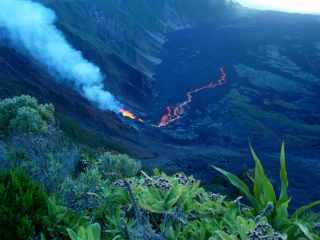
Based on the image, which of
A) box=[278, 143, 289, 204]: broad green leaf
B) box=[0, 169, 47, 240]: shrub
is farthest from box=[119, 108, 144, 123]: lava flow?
box=[278, 143, 289, 204]: broad green leaf

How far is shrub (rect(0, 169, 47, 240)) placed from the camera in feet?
16.3

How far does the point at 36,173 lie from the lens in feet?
24.6

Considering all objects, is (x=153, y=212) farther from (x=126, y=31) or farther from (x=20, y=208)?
(x=126, y=31)

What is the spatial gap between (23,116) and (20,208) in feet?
75.3

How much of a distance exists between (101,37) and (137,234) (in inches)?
5055

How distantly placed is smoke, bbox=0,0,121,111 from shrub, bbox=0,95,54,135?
50220 mm

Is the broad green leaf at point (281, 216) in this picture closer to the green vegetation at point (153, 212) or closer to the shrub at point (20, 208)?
the green vegetation at point (153, 212)

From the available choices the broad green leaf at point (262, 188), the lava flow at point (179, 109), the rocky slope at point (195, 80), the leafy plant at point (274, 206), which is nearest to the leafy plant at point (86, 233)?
the leafy plant at point (274, 206)

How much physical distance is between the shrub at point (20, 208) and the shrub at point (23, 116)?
20.5 metres

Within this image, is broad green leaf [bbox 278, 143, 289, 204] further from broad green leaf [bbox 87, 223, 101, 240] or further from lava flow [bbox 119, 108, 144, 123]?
lava flow [bbox 119, 108, 144, 123]

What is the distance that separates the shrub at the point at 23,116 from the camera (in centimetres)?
2675

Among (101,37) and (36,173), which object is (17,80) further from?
(101,37)

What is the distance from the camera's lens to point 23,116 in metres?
27.5

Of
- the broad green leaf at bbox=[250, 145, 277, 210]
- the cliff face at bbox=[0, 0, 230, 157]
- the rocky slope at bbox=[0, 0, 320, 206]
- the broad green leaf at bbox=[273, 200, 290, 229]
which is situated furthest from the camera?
the rocky slope at bbox=[0, 0, 320, 206]
